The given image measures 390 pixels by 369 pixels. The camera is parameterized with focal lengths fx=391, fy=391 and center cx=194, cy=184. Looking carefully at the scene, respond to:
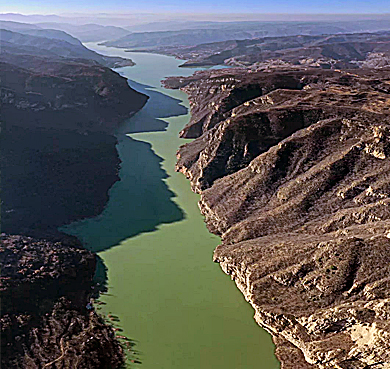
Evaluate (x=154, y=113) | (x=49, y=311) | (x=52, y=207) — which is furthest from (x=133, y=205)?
(x=154, y=113)

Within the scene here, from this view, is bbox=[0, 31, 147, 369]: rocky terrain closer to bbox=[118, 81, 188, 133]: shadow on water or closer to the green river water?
the green river water

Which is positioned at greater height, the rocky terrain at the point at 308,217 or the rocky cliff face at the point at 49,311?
the rocky terrain at the point at 308,217

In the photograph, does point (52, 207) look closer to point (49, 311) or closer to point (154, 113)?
point (49, 311)

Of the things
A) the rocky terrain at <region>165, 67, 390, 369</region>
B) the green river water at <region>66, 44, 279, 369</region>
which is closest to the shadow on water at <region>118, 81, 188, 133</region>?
the rocky terrain at <region>165, 67, 390, 369</region>

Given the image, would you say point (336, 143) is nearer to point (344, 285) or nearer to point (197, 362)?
point (344, 285)

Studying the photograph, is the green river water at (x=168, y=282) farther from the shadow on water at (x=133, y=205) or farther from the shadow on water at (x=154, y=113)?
the shadow on water at (x=154, y=113)

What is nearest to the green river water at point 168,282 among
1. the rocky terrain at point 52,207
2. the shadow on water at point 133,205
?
the shadow on water at point 133,205
